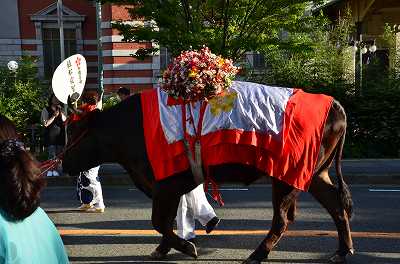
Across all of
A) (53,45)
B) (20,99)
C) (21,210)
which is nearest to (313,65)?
(20,99)

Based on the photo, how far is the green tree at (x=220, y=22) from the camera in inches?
439

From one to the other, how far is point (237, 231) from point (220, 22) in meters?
6.89

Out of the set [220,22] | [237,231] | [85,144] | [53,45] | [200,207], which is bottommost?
[237,231]

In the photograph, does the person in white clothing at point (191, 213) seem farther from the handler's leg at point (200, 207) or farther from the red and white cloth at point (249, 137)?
the red and white cloth at point (249, 137)

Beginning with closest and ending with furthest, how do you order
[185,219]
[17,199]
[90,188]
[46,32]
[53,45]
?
[17,199]
[185,219]
[90,188]
[46,32]
[53,45]

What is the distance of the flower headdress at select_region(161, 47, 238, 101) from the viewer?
13.8 feet

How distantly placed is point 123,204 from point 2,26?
2077 cm

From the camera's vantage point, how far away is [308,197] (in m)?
7.75

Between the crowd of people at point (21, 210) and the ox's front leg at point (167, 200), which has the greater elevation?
the crowd of people at point (21, 210)

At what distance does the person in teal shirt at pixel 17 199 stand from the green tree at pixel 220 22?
358 inches

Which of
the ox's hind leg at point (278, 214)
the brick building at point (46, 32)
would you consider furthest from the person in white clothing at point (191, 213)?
the brick building at point (46, 32)

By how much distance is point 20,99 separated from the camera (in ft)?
43.0

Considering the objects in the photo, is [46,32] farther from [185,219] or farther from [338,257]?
[338,257]

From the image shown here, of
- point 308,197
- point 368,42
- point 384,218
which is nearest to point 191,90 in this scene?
point 384,218
